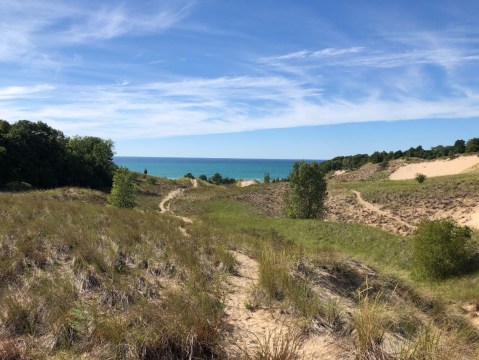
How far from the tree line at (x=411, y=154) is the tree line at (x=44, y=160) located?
205 feet

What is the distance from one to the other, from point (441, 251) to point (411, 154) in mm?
114073

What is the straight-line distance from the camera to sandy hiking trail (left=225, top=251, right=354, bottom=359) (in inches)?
216

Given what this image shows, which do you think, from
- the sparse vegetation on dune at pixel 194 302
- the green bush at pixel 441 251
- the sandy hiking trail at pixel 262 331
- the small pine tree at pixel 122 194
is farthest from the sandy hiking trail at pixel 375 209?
the sandy hiking trail at pixel 262 331

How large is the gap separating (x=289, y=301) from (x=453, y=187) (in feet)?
170

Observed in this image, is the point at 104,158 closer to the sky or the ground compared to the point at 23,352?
closer to the sky

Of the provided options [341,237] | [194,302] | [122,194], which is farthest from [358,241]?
[122,194]

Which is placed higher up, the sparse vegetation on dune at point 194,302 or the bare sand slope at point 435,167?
the bare sand slope at point 435,167

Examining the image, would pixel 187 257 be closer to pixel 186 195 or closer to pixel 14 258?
pixel 14 258

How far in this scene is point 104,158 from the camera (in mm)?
77500

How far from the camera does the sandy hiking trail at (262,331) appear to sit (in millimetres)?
5480

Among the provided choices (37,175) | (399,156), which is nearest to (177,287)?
(37,175)

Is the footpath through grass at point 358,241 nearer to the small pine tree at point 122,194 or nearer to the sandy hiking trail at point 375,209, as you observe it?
the small pine tree at point 122,194

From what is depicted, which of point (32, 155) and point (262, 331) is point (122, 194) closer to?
point (32, 155)

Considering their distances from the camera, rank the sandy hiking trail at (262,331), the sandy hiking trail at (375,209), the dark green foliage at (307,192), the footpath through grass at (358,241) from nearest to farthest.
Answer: the sandy hiking trail at (262,331) < the footpath through grass at (358,241) < the dark green foliage at (307,192) < the sandy hiking trail at (375,209)
